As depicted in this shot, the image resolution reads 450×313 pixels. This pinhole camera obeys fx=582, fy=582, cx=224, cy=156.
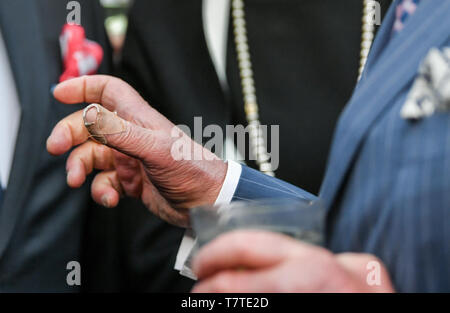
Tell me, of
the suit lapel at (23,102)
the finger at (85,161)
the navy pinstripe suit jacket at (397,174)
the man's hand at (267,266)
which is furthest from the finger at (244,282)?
the suit lapel at (23,102)

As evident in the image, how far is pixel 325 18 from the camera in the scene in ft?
3.81

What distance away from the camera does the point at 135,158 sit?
798 millimetres

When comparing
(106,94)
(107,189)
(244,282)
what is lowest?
(244,282)

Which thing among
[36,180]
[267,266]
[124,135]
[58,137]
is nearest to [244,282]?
[267,266]

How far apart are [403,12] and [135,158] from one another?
390mm

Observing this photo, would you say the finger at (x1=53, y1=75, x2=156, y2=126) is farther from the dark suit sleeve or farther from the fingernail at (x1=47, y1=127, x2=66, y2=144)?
the dark suit sleeve

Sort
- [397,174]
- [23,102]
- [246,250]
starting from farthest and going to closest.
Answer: [23,102], [397,174], [246,250]

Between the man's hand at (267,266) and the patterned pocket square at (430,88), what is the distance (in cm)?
17

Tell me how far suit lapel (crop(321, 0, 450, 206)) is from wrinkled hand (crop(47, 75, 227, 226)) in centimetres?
24

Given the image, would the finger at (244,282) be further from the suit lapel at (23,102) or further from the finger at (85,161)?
the suit lapel at (23,102)

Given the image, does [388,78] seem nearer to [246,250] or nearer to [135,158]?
[246,250]

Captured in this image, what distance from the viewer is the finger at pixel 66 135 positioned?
33.4 inches

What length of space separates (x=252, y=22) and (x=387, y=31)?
1.83ft

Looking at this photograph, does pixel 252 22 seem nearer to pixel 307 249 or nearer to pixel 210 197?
pixel 210 197
